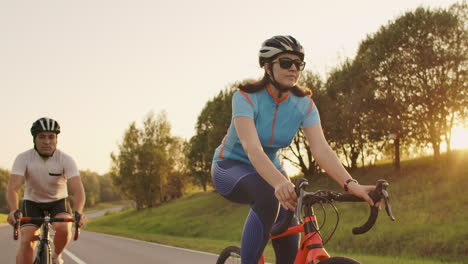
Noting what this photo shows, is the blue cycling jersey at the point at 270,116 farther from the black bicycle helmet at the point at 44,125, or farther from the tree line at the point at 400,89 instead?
the tree line at the point at 400,89

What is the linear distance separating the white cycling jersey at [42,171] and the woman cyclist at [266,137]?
252 centimetres

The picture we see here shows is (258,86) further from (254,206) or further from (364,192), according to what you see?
(364,192)

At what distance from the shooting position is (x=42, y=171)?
5465 mm

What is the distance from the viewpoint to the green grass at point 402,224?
1697 cm

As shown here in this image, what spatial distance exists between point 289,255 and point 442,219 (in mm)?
18299

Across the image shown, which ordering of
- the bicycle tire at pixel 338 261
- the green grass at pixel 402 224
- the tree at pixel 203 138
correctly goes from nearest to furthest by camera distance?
the bicycle tire at pixel 338 261, the green grass at pixel 402 224, the tree at pixel 203 138

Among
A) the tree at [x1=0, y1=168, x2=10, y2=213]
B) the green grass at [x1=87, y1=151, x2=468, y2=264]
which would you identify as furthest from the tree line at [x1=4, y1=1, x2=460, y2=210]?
the tree at [x1=0, y1=168, x2=10, y2=213]

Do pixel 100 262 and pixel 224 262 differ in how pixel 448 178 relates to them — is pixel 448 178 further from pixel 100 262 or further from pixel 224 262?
pixel 224 262

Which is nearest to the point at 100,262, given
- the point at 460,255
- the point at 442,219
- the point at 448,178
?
the point at 460,255

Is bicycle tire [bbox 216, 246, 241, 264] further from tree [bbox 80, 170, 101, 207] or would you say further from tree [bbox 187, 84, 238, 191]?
tree [bbox 80, 170, 101, 207]

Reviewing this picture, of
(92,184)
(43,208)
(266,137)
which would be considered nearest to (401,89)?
(43,208)

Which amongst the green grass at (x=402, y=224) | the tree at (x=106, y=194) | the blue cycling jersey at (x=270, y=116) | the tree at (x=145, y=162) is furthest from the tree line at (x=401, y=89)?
the tree at (x=106, y=194)

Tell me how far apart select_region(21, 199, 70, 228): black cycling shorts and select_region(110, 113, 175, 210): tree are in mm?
56604

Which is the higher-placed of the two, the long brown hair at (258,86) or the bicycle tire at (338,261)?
the long brown hair at (258,86)
